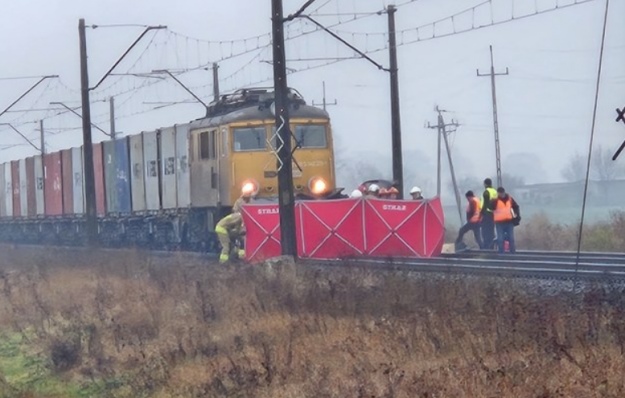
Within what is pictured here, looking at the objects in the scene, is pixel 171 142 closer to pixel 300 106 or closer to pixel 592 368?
pixel 300 106

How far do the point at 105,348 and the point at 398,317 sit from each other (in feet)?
12.0

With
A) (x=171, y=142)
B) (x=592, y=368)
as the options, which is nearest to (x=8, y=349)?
(x=592, y=368)

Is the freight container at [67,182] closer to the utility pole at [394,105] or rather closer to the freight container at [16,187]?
the freight container at [16,187]

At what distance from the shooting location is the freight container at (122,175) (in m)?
39.1

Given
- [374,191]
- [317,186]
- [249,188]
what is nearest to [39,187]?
[317,186]

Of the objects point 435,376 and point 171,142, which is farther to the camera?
point 171,142

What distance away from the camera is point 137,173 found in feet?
125

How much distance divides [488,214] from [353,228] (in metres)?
2.78

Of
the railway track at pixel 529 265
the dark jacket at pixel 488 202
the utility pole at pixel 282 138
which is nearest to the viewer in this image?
the railway track at pixel 529 265

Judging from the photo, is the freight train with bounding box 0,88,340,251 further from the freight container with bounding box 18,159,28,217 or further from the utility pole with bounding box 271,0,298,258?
the freight container with bounding box 18,159,28,217

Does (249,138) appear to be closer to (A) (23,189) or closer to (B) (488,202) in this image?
(B) (488,202)

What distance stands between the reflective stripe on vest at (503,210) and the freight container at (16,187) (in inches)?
1227

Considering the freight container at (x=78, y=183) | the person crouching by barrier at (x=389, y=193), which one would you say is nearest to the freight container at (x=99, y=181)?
the freight container at (x=78, y=183)

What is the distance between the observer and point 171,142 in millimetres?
34562
